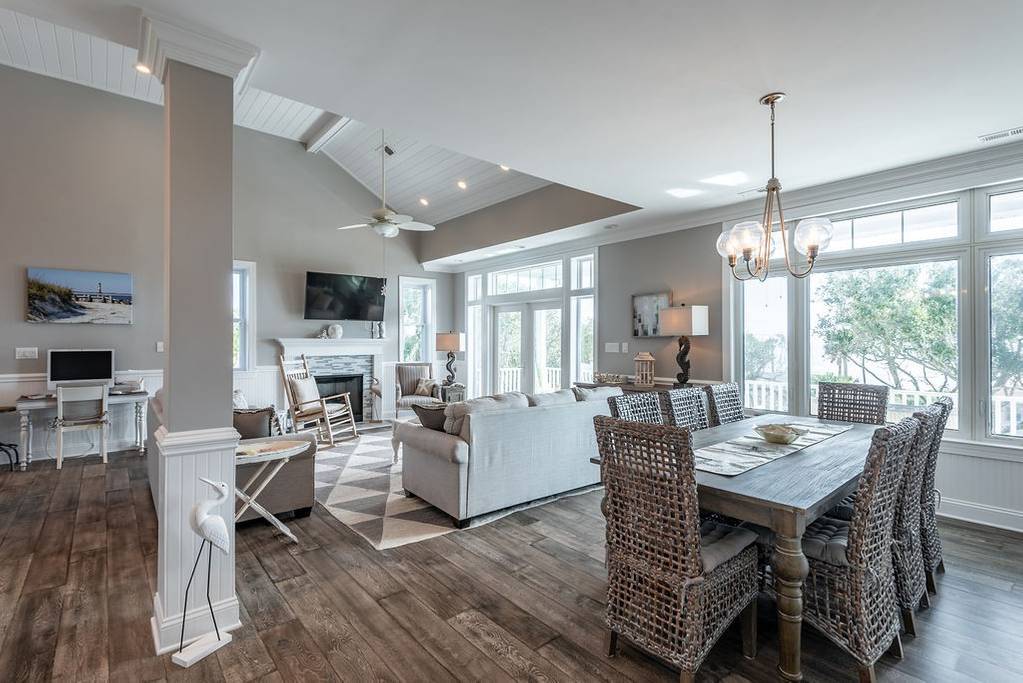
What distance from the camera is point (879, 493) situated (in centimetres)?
188

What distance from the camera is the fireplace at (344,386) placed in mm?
7508

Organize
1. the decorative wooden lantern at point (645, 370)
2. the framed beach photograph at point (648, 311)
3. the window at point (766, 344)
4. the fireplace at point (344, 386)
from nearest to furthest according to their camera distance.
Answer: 1. the window at point (766, 344)
2. the decorative wooden lantern at point (645, 370)
3. the framed beach photograph at point (648, 311)
4. the fireplace at point (344, 386)

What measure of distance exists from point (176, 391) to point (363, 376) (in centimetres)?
584

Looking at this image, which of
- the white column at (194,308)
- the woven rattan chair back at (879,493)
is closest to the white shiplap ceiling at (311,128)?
the white column at (194,308)

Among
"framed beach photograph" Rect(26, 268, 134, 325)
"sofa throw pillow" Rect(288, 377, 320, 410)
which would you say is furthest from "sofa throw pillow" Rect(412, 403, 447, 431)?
"framed beach photograph" Rect(26, 268, 134, 325)

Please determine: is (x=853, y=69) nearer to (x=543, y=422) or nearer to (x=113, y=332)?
(x=543, y=422)

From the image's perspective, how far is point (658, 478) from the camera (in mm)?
1860

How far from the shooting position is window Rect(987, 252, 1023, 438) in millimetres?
3520

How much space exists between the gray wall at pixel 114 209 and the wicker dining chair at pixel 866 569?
6.88 meters

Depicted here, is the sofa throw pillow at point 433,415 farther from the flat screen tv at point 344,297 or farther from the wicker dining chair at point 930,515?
the flat screen tv at point 344,297

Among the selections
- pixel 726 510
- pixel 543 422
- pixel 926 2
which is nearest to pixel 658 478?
pixel 726 510

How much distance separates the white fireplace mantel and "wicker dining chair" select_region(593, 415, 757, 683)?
6.11m

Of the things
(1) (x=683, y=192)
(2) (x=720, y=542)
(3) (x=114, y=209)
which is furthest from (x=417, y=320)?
(2) (x=720, y=542)

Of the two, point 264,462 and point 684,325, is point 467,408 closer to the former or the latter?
point 264,462
